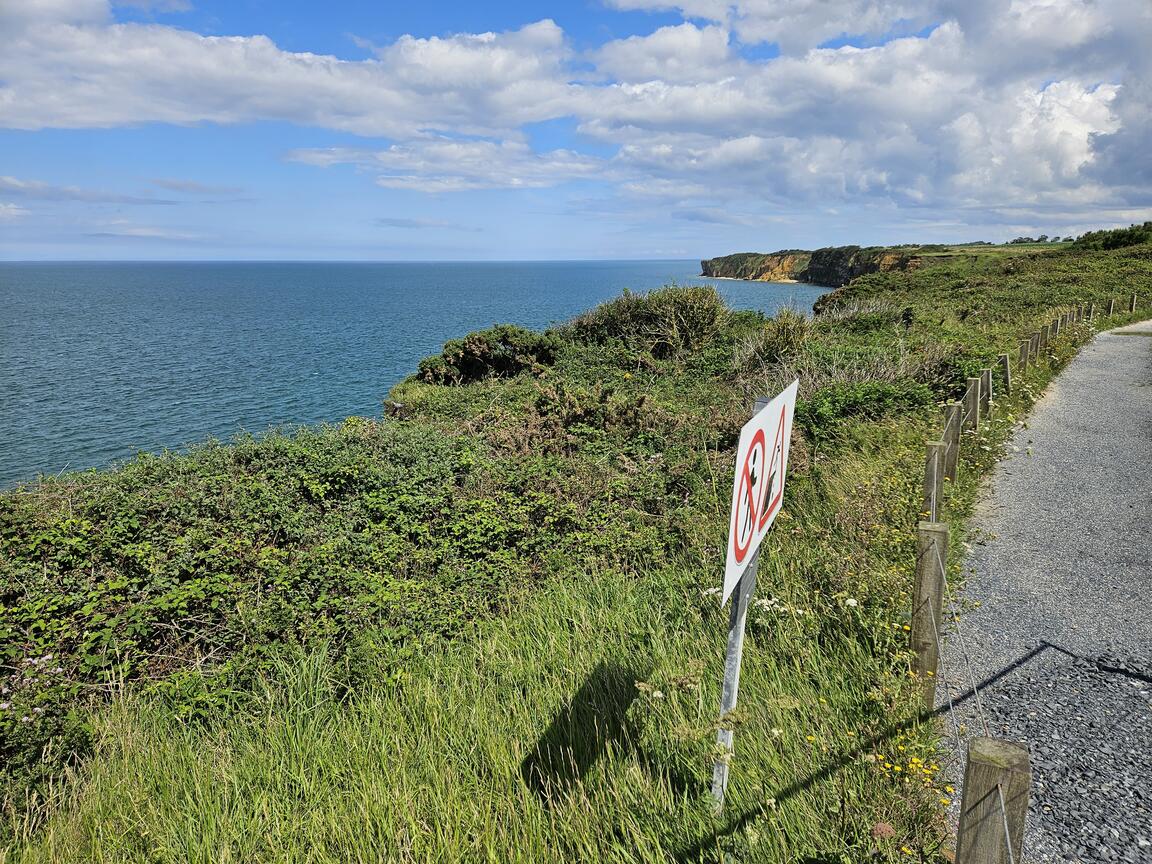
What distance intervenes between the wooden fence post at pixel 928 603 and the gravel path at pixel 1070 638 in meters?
0.32

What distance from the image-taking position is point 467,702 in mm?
4195

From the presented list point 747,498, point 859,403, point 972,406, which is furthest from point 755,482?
point 859,403

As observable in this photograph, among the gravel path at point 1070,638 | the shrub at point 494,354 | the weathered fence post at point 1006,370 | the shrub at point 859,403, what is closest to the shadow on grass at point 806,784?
the gravel path at point 1070,638

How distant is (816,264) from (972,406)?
10551cm

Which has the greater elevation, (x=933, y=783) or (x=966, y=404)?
(x=966, y=404)

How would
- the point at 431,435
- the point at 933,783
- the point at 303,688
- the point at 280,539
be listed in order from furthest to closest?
the point at 431,435, the point at 280,539, the point at 303,688, the point at 933,783

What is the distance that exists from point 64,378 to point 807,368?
32.6 meters

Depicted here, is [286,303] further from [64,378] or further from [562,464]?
[562,464]

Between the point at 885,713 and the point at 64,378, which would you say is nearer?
the point at 885,713

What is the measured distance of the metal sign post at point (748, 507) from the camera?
6.68 feet

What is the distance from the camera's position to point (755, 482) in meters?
2.24

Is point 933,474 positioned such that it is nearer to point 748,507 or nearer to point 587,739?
point 587,739

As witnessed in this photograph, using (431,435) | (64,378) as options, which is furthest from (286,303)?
(431,435)

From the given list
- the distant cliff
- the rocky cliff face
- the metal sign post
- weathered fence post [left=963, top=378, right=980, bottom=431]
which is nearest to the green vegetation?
the metal sign post
